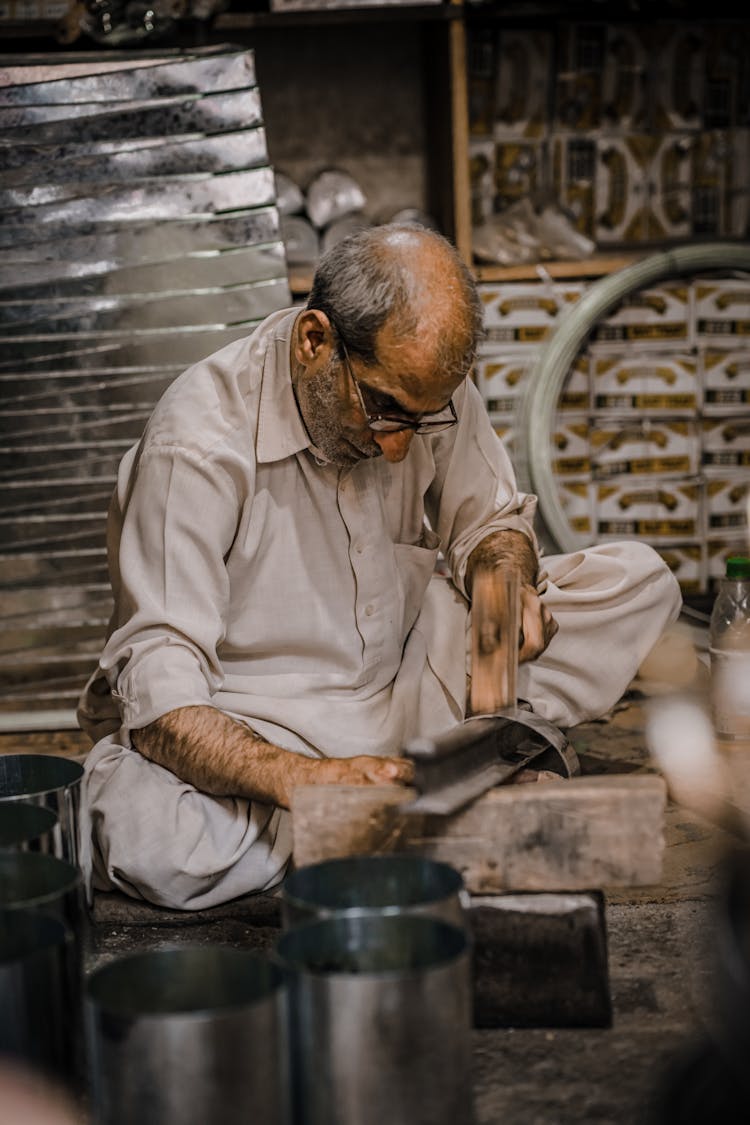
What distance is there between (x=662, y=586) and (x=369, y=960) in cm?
158

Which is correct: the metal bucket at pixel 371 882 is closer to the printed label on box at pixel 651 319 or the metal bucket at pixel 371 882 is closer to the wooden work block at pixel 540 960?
the wooden work block at pixel 540 960

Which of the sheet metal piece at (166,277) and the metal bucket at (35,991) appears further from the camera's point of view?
the sheet metal piece at (166,277)

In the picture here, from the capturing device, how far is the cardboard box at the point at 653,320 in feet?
15.7

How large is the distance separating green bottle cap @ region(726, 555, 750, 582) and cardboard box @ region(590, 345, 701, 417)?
181 cm

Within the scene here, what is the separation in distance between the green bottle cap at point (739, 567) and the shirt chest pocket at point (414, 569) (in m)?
0.77

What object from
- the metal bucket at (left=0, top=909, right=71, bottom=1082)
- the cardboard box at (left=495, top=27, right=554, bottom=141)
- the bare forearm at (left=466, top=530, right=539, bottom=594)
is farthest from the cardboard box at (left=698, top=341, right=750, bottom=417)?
the metal bucket at (left=0, top=909, right=71, bottom=1082)

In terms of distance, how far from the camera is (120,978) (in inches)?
60.2

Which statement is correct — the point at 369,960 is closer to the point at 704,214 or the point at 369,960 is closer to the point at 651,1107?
the point at 651,1107

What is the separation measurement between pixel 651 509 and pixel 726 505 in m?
0.29

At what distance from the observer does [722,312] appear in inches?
188

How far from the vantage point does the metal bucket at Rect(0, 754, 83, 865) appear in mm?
2025

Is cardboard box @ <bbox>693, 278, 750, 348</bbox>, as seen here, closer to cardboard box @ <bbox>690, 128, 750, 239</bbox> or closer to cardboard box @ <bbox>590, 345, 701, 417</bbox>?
cardboard box @ <bbox>590, 345, 701, 417</bbox>

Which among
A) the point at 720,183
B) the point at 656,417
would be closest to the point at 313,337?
the point at 656,417

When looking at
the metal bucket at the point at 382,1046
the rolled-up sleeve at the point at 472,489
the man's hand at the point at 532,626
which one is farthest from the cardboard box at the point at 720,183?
the metal bucket at the point at 382,1046
